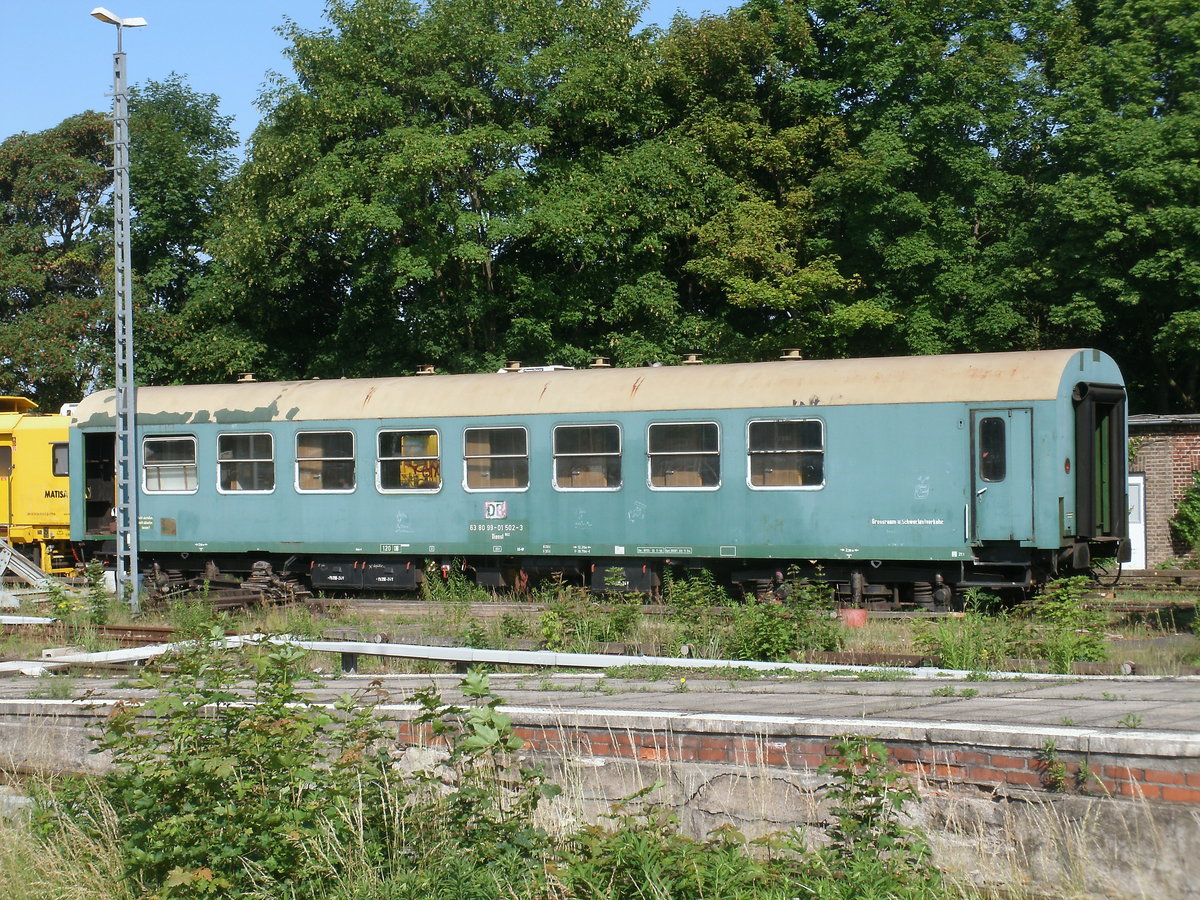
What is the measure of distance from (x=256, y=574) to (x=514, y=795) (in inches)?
501

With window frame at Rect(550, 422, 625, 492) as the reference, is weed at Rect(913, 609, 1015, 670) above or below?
below

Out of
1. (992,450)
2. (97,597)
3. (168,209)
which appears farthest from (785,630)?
(168,209)

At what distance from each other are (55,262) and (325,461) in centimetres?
1912

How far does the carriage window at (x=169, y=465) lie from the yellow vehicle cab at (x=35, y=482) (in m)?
4.51

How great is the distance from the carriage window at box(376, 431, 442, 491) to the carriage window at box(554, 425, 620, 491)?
69.1 inches

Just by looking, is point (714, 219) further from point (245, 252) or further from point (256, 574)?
point (256, 574)

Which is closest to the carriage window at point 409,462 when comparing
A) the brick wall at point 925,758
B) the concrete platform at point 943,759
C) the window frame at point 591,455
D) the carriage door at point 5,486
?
the window frame at point 591,455

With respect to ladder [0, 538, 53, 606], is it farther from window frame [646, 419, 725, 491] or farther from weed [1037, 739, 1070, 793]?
weed [1037, 739, 1070, 793]

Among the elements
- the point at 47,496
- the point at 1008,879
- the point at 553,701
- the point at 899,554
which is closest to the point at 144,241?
the point at 47,496

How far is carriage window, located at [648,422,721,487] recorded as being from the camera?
50.3 feet

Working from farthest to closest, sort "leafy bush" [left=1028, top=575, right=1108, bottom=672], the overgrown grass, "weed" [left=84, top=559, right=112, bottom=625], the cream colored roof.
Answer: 1. "weed" [left=84, top=559, right=112, bottom=625]
2. the cream colored roof
3. "leafy bush" [left=1028, top=575, right=1108, bottom=672]
4. the overgrown grass

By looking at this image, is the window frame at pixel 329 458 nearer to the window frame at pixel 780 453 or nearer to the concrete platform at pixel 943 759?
the window frame at pixel 780 453

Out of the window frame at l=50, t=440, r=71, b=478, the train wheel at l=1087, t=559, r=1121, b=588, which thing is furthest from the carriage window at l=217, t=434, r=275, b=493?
the train wheel at l=1087, t=559, r=1121, b=588

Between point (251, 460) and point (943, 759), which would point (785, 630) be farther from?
point (251, 460)
